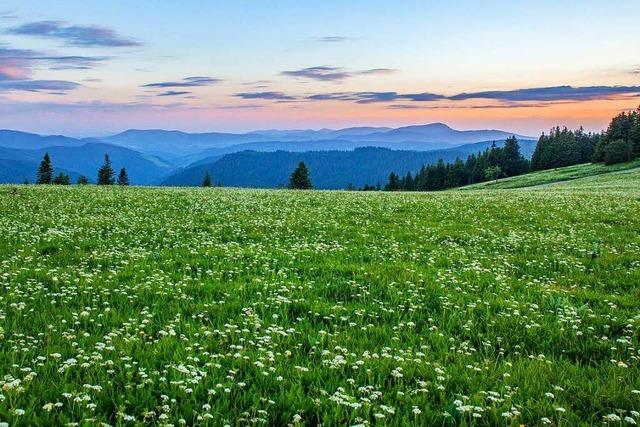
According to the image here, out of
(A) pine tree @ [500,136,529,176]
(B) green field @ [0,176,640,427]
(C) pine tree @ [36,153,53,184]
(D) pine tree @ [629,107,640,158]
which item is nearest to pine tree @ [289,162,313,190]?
(C) pine tree @ [36,153,53,184]

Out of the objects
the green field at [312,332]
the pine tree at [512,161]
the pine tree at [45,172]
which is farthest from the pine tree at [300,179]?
the green field at [312,332]

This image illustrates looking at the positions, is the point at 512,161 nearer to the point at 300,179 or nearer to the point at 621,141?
the point at 621,141

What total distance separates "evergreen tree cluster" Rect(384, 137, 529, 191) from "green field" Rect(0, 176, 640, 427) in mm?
151010

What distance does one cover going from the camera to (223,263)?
11656 millimetres

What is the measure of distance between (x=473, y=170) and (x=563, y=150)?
1197 inches

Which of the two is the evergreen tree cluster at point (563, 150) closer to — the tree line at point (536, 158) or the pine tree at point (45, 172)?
the tree line at point (536, 158)

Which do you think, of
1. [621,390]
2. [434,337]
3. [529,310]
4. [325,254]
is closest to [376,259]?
[325,254]

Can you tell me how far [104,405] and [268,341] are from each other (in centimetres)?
227

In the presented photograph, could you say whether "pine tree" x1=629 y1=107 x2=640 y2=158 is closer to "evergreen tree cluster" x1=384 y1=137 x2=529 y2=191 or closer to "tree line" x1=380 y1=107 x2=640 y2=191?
"tree line" x1=380 y1=107 x2=640 y2=191

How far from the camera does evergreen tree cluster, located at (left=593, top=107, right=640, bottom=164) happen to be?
119 metres

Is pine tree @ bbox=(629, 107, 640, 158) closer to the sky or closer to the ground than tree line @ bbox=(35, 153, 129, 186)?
closer to the sky

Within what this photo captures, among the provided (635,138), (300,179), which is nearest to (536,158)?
(635,138)

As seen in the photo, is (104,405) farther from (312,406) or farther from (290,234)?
(290,234)

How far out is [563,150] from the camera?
157750 millimetres
